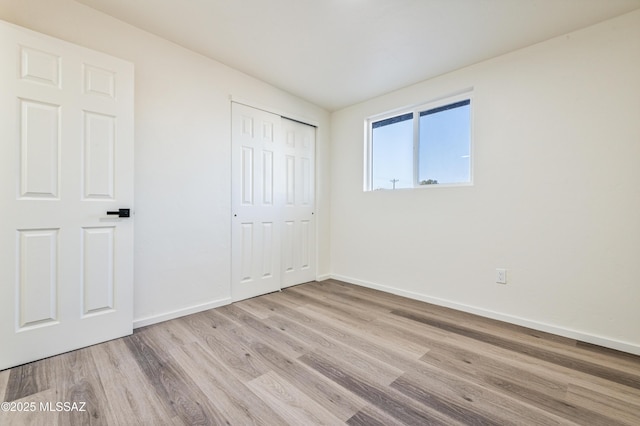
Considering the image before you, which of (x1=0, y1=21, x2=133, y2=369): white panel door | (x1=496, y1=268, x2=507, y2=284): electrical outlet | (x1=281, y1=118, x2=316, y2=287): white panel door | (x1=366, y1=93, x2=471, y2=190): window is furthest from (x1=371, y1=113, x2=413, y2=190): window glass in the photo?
(x1=0, y1=21, x2=133, y2=369): white panel door

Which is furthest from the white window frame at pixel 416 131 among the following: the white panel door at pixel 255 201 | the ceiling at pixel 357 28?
the white panel door at pixel 255 201

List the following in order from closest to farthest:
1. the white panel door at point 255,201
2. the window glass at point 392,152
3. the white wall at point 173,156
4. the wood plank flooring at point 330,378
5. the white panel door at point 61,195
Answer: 1. the wood plank flooring at point 330,378
2. the white panel door at point 61,195
3. the white wall at point 173,156
4. the white panel door at point 255,201
5. the window glass at point 392,152

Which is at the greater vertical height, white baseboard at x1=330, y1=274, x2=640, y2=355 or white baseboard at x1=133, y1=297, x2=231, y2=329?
white baseboard at x1=133, y1=297, x2=231, y2=329

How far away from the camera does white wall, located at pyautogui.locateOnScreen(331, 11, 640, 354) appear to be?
1.96 m

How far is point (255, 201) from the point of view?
3072mm

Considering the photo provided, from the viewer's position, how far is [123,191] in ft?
6.71

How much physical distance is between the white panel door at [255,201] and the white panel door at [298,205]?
16 cm

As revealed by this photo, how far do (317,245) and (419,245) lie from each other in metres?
1.43

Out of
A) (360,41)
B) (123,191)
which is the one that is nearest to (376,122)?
(360,41)

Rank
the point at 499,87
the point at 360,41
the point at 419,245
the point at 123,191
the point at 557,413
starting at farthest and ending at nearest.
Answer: the point at 419,245
the point at 499,87
the point at 360,41
the point at 123,191
the point at 557,413

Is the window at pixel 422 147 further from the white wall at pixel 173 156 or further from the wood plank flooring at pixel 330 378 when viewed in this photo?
the white wall at pixel 173 156

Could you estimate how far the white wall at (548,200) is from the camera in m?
1.96

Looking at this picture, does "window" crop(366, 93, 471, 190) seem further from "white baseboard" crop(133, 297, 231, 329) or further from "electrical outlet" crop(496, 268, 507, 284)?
"white baseboard" crop(133, 297, 231, 329)

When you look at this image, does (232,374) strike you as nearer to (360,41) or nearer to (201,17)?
(201,17)
